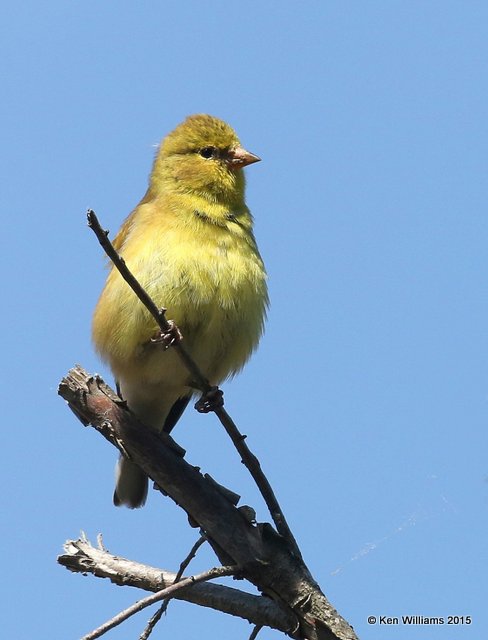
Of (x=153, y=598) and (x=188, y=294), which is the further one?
(x=188, y=294)

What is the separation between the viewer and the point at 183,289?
14.5 feet

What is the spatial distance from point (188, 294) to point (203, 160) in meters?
1.32

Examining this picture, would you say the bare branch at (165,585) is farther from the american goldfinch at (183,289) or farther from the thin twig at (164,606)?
the american goldfinch at (183,289)

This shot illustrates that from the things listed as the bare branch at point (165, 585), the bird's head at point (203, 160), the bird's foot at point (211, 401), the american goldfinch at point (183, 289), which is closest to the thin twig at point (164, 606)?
the bare branch at point (165, 585)

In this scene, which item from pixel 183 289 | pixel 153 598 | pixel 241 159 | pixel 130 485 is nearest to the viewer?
pixel 153 598

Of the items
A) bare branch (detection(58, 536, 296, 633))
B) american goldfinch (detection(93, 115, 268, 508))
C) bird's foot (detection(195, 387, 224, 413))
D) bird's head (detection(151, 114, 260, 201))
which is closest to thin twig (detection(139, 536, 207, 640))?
bare branch (detection(58, 536, 296, 633))

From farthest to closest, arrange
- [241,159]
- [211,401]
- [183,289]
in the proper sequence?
[241,159], [183,289], [211,401]

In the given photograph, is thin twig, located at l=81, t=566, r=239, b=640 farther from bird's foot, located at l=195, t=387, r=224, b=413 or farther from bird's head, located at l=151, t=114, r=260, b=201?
bird's head, located at l=151, t=114, r=260, b=201

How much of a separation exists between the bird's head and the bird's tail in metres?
1.63

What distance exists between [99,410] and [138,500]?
1097mm

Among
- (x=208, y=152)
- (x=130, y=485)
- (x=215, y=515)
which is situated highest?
(x=208, y=152)

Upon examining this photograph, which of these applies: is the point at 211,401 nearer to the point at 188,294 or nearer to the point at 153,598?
the point at 188,294

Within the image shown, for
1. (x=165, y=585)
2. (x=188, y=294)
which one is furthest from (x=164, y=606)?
(x=188, y=294)

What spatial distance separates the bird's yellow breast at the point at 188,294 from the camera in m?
4.46
